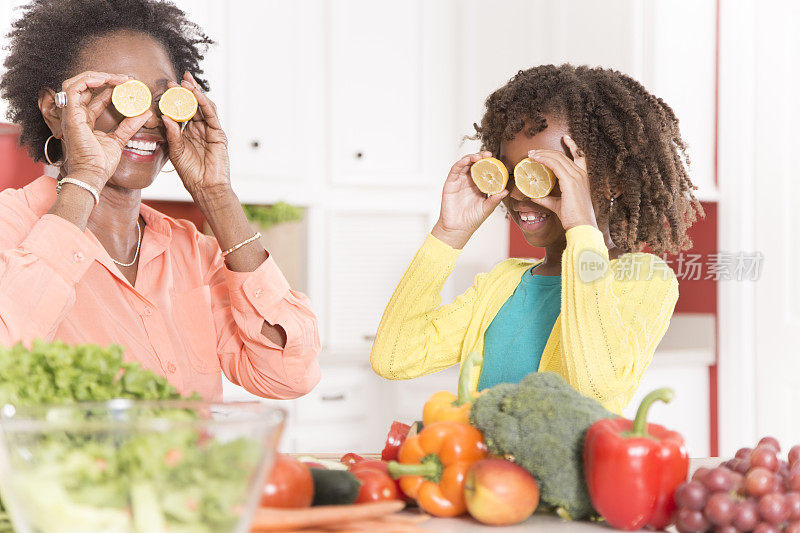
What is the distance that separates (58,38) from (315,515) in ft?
3.99

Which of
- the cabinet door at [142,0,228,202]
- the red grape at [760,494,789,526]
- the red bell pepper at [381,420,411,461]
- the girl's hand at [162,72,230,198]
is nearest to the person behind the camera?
the red grape at [760,494,789,526]

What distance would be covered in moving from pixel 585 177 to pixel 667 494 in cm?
71

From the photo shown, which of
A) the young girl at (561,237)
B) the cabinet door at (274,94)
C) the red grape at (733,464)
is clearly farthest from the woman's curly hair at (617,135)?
the cabinet door at (274,94)

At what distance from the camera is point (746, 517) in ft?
2.81

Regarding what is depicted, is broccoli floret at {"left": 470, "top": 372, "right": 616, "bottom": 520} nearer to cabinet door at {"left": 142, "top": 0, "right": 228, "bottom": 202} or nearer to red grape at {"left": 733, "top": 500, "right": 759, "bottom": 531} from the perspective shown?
red grape at {"left": 733, "top": 500, "right": 759, "bottom": 531}

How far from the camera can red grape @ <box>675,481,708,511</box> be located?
877 mm

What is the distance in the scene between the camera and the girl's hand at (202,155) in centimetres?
169

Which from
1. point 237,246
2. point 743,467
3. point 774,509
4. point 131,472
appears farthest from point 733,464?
point 237,246

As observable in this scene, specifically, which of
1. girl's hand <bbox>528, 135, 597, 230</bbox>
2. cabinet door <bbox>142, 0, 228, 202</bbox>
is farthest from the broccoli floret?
cabinet door <bbox>142, 0, 228, 202</bbox>

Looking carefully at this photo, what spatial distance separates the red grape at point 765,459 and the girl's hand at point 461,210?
0.83 m

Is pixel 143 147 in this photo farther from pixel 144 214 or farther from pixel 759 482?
pixel 759 482

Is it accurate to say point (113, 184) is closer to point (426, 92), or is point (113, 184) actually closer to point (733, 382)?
point (426, 92)

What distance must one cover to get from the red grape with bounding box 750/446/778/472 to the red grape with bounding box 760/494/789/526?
0.06 meters

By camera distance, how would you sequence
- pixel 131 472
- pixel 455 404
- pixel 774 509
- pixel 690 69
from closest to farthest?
pixel 131 472 → pixel 774 509 → pixel 455 404 → pixel 690 69
